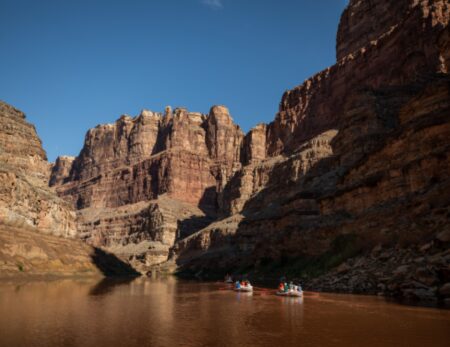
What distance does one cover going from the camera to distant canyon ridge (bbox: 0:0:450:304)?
40062 mm

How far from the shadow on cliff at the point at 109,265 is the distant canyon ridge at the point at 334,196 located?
1712 millimetres

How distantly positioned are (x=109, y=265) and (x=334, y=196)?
65.5 meters

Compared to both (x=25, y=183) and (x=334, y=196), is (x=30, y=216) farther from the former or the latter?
(x=334, y=196)

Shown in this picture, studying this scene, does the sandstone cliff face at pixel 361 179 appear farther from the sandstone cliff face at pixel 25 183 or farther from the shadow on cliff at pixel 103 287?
the sandstone cliff face at pixel 25 183

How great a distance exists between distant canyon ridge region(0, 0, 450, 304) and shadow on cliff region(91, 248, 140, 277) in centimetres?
171

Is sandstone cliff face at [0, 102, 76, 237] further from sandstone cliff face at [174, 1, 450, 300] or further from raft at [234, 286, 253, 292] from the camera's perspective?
raft at [234, 286, 253, 292]

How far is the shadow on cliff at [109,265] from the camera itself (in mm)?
100769

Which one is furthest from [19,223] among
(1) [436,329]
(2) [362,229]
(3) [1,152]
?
(1) [436,329]

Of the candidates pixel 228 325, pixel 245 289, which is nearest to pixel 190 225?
pixel 245 289

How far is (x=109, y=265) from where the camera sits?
107 meters

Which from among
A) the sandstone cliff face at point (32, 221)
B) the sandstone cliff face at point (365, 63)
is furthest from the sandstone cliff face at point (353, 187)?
the sandstone cliff face at point (32, 221)

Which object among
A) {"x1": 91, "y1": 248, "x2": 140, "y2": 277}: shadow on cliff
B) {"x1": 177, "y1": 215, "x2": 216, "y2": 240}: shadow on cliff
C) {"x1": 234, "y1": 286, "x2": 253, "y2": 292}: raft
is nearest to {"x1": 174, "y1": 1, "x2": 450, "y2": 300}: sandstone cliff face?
{"x1": 234, "y1": 286, "x2": 253, "y2": 292}: raft

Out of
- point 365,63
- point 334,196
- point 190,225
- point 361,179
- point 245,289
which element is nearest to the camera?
point 245,289

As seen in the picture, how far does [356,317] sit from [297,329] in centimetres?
479
